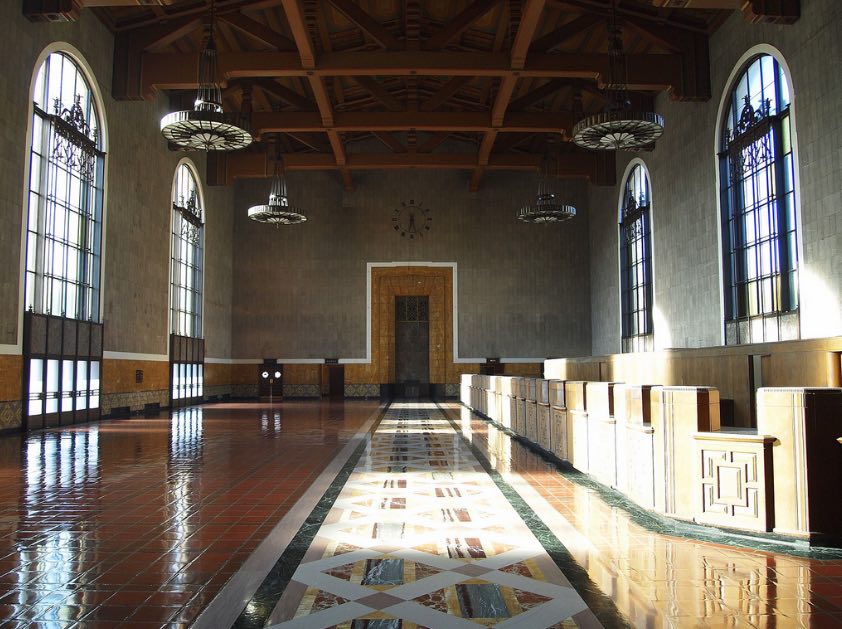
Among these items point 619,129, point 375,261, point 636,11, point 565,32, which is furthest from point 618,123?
point 375,261

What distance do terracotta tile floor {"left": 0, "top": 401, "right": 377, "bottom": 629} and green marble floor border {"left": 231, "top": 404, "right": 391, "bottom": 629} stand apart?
0.75 feet

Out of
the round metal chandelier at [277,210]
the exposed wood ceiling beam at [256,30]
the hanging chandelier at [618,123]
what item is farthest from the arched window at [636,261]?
the exposed wood ceiling beam at [256,30]

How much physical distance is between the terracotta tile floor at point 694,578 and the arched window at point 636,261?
15.8 m

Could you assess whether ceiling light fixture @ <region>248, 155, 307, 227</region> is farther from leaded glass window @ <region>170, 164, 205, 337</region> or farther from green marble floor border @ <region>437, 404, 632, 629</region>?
green marble floor border @ <region>437, 404, 632, 629</region>

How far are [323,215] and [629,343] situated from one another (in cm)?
1249

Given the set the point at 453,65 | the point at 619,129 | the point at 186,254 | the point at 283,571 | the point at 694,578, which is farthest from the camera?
the point at 186,254

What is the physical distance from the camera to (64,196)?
45.6ft

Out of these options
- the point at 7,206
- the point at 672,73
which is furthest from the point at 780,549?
the point at 672,73

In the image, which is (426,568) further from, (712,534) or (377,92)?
(377,92)

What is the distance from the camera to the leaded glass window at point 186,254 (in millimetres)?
20453

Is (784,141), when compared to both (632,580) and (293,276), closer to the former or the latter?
(632,580)

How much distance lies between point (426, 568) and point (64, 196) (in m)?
13.2

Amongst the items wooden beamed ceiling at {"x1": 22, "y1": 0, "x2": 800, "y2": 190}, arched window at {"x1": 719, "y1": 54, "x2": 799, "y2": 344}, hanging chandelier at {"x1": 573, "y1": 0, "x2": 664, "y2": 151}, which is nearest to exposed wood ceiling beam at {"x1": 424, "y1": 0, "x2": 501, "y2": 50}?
wooden beamed ceiling at {"x1": 22, "y1": 0, "x2": 800, "y2": 190}

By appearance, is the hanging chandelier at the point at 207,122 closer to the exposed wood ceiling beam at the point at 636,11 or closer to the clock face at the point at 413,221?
the exposed wood ceiling beam at the point at 636,11
